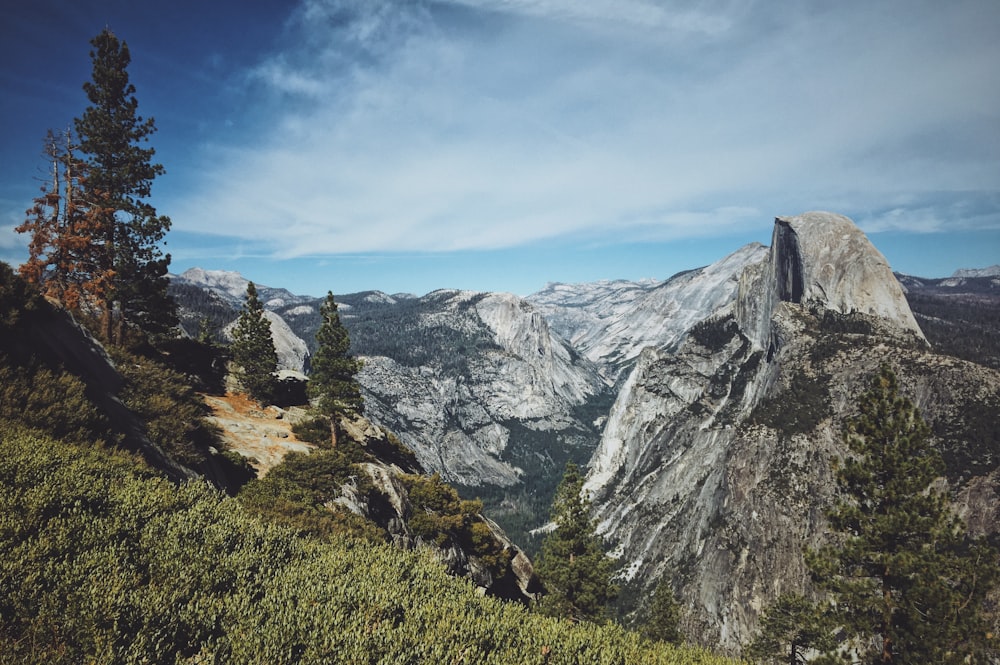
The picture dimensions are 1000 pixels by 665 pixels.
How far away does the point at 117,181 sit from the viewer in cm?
3055

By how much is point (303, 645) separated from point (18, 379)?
1312cm

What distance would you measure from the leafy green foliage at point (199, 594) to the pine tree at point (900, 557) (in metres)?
13.8

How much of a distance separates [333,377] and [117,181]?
20.3 metres

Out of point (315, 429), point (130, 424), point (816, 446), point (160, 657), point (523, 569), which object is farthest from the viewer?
point (816, 446)

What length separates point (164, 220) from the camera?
32.1 meters

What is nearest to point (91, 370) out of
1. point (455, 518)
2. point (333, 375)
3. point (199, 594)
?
point (199, 594)

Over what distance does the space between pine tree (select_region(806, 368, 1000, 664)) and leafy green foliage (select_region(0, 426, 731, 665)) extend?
13.8 metres

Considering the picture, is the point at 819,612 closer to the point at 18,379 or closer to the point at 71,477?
the point at 71,477

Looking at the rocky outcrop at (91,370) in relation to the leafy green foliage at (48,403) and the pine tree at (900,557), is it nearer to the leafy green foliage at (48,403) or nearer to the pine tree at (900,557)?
the leafy green foliage at (48,403)

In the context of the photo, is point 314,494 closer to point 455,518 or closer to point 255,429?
point 255,429

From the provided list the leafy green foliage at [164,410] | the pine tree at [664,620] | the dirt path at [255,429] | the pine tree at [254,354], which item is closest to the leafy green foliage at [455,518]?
the dirt path at [255,429]

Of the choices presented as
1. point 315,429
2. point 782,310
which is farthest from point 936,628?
point 782,310

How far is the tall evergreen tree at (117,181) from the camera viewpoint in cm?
2938

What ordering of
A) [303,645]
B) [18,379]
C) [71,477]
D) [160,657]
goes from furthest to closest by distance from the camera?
1. [18,379]
2. [71,477]
3. [303,645]
4. [160,657]
